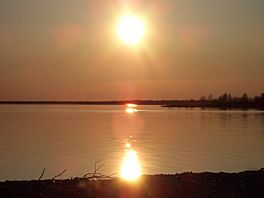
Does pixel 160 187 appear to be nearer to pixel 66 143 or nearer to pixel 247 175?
pixel 247 175

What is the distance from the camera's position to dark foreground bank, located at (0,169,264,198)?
838 centimetres

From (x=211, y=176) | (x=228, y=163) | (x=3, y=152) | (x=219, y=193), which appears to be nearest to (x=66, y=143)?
(x=3, y=152)

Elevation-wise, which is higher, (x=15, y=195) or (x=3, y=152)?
(x=3, y=152)

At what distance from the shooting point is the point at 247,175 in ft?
36.0

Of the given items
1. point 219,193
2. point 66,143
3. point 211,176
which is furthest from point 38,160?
point 219,193

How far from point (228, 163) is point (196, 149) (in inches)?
222

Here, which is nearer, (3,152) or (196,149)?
(3,152)

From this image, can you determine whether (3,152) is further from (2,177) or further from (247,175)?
(247,175)

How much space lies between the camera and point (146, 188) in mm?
9164

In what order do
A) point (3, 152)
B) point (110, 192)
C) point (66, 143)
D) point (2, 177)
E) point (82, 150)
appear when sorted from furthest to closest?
1. point (66, 143)
2. point (82, 150)
3. point (3, 152)
4. point (2, 177)
5. point (110, 192)

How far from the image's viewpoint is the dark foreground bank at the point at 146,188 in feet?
27.5

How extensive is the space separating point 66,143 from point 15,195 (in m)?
20.4

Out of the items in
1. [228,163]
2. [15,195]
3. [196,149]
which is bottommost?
[15,195]

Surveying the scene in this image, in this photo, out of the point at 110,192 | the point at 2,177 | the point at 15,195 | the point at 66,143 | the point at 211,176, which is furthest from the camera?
the point at 66,143
